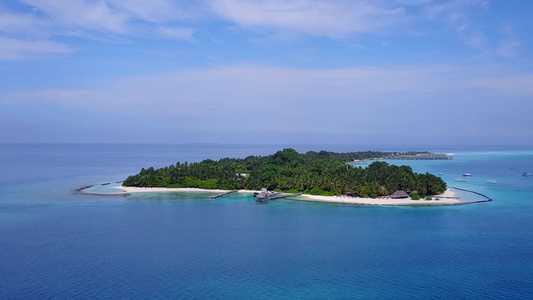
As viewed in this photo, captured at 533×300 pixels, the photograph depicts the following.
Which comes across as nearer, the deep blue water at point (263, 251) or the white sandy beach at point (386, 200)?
the deep blue water at point (263, 251)

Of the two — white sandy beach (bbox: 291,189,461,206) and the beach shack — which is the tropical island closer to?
the beach shack

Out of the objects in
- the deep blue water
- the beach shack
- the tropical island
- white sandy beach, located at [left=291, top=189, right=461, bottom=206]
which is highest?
the tropical island

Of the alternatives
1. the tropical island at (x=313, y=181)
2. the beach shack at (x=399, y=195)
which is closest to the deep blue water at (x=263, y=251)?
the beach shack at (x=399, y=195)

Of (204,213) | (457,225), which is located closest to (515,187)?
(457,225)

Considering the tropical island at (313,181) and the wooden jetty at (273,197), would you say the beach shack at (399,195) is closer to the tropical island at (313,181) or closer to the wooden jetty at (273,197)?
the tropical island at (313,181)

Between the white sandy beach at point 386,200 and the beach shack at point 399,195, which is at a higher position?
the beach shack at point 399,195

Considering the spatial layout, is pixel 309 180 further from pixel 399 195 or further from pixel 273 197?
pixel 399 195

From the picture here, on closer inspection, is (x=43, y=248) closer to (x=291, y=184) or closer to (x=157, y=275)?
(x=157, y=275)

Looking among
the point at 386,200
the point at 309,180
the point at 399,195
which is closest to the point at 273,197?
the point at 309,180

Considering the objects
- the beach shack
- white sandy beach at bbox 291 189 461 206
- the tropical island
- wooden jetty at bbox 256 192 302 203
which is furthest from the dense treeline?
wooden jetty at bbox 256 192 302 203
